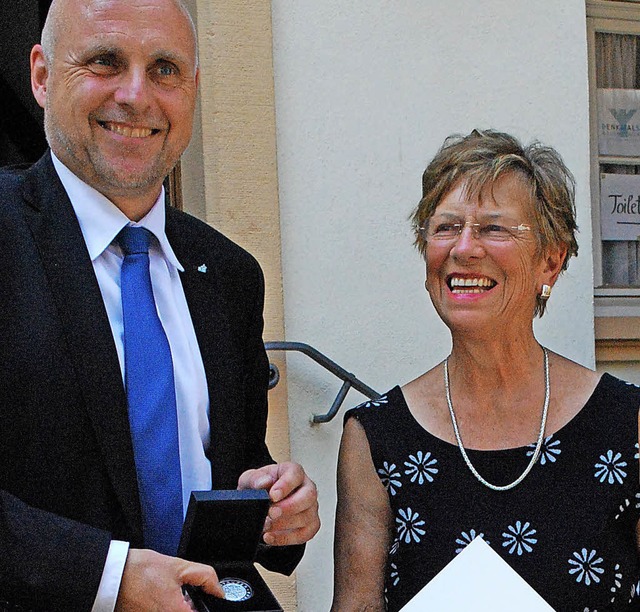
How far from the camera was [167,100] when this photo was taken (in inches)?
92.7

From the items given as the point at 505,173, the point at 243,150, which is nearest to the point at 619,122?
the point at 243,150

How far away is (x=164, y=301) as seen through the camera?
2430 mm

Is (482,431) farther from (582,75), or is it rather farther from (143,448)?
(582,75)

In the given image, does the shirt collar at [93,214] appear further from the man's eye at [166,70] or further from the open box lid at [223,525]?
the open box lid at [223,525]

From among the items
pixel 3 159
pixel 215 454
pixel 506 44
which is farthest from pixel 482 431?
pixel 3 159

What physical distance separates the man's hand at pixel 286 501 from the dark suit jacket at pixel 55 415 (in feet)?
0.51

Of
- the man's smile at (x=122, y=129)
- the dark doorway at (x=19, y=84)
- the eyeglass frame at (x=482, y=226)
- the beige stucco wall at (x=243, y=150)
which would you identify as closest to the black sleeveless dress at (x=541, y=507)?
the eyeglass frame at (x=482, y=226)

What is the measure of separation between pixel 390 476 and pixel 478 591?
55 centimetres

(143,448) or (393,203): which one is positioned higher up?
(393,203)

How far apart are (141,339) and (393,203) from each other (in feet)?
6.83

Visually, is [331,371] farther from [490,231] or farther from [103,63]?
[103,63]

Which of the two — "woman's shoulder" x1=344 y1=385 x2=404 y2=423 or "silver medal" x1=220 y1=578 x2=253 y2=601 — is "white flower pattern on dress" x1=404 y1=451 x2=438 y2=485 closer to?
"woman's shoulder" x1=344 y1=385 x2=404 y2=423

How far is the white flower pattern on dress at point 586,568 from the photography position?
259 cm

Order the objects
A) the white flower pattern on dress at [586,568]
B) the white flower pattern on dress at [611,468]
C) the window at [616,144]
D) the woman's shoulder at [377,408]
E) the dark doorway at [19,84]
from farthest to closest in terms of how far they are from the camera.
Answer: the dark doorway at [19,84] → the window at [616,144] → the woman's shoulder at [377,408] → the white flower pattern on dress at [611,468] → the white flower pattern on dress at [586,568]
